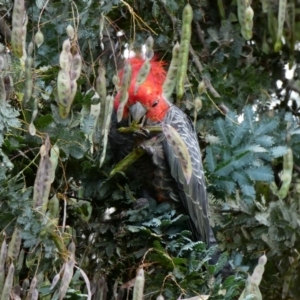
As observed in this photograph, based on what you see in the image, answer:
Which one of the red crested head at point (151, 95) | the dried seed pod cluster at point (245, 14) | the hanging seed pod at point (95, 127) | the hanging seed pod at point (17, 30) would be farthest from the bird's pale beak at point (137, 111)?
the hanging seed pod at point (17, 30)

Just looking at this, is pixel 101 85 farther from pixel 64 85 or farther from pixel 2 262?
pixel 2 262

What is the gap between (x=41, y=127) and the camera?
7.24 feet

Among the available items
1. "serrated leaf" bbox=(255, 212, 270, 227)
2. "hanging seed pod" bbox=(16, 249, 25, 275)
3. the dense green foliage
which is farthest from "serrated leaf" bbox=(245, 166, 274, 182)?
"hanging seed pod" bbox=(16, 249, 25, 275)

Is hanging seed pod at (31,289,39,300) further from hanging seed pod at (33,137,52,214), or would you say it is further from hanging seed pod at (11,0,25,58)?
hanging seed pod at (11,0,25,58)

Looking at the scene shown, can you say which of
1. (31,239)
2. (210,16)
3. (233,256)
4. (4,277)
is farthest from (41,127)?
(210,16)

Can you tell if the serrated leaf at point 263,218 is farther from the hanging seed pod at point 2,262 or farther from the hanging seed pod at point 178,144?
the hanging seed pod at point 2,262

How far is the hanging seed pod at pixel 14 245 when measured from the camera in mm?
1959

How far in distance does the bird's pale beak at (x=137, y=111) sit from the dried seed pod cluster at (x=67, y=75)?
2.87ft

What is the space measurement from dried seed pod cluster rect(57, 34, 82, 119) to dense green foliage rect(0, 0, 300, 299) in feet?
0.38

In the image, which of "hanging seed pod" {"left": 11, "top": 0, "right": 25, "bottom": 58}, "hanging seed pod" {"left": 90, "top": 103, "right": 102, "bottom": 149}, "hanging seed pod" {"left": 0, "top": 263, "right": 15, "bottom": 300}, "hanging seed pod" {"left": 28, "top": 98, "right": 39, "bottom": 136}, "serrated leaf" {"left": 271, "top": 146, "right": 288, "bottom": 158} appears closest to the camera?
"hanging seed pod" {"left": 0, "top": 263, "right": 15, "bottom": 300}

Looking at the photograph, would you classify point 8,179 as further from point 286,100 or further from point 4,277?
point 286,100

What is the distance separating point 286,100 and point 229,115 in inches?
34.2

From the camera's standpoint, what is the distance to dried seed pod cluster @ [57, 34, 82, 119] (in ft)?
6.37

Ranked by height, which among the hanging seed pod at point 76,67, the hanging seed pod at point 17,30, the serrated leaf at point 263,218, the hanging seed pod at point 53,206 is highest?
the hanging seed pod at point 17,30
